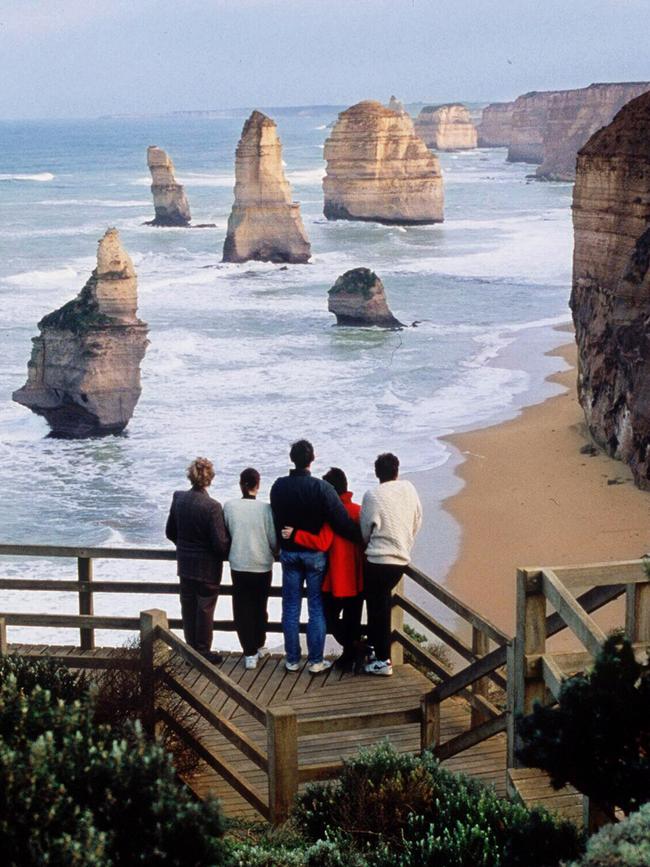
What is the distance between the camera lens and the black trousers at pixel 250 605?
908 centimetres

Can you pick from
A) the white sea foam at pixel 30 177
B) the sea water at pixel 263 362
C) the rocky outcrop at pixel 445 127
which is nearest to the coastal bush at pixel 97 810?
the sea water at pixel 263 362

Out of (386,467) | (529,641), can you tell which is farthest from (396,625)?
(529,641)

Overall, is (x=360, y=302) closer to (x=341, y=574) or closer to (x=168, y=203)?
(x=341, y=574)

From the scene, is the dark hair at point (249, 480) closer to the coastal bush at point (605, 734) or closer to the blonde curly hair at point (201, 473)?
the blonde curly hair at point (201, 473)

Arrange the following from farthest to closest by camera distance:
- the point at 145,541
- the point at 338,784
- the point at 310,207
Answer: the point at 310,207 → the point at 145,541 → the point at 338,784

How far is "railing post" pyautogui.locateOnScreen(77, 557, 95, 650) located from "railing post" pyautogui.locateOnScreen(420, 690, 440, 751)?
2.82 meters

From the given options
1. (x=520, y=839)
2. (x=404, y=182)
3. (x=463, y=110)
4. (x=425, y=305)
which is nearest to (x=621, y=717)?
(x=520, y=839)

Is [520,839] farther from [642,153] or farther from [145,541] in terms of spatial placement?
[642,153]

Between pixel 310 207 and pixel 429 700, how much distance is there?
9942cm

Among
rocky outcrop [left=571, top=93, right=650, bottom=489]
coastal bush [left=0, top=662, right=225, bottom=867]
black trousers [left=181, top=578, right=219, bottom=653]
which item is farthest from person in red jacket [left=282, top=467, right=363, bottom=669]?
rocky outcrop [left=571, top=93, right=650, bottom=489]

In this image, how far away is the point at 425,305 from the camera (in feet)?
173

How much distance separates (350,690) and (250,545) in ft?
3.90

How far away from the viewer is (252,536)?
29.4 feet

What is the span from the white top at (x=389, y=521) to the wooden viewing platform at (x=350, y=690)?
0.26 meters
